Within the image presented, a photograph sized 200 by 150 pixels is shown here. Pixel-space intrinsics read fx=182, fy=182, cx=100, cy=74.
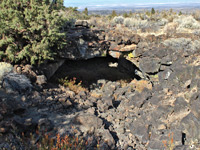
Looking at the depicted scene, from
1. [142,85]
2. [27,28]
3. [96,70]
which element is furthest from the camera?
[96,70]

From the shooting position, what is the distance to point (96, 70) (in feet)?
47.3

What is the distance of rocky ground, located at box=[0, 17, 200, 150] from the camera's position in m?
5.23

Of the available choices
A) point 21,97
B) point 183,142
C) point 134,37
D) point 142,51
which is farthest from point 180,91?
Answer: point 21,97

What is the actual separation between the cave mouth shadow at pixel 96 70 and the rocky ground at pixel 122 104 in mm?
2098

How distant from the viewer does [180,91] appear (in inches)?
297

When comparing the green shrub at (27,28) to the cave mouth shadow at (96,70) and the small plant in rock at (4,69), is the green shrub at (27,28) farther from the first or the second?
the cave mouth shadow at (96,70)

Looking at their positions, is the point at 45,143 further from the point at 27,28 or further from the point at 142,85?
the point at 142,85

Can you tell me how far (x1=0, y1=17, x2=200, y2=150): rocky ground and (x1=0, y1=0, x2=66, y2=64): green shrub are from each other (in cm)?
81

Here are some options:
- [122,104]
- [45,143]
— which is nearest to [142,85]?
[122,104]

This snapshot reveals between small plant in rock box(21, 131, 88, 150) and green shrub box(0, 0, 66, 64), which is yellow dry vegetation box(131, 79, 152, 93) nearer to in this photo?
green shrub box(0, 0, 66, 64)

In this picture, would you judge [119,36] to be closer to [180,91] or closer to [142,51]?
[142,51]

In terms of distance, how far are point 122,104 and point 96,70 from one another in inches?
265

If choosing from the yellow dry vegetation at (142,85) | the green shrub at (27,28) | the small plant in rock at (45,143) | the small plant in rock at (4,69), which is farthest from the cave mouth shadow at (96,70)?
the small plant in rock at (45,143)

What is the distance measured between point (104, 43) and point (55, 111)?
19.2ft
